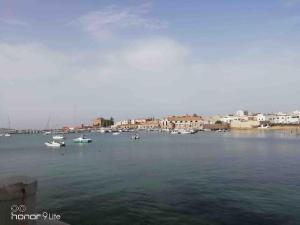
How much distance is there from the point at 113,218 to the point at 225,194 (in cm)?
1186

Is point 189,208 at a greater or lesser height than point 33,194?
lesser

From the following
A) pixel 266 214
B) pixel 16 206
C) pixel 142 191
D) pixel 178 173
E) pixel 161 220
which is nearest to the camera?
pixel 16 206

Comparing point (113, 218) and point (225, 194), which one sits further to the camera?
point (225, 194)

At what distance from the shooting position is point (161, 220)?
75.8 feet

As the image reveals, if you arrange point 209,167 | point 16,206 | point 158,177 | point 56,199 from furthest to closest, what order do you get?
1. point 209,167
2. point 158,177
3. point 56,199
4. point 16,206

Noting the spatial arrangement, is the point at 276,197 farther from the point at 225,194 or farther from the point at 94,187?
the point at 94,187

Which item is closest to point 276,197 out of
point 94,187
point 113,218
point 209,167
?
point 113,218

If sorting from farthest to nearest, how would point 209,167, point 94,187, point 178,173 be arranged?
point 209,167 → point 178,173 → point 94,187

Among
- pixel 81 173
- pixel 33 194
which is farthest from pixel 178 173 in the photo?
pixel 33 194

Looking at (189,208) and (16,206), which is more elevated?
(16,206)

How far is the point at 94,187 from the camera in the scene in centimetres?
3662

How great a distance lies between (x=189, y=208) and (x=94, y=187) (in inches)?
524

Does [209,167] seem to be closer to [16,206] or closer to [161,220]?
[161,220]

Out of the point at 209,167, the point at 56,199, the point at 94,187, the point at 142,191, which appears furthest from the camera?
the point at 209,167
